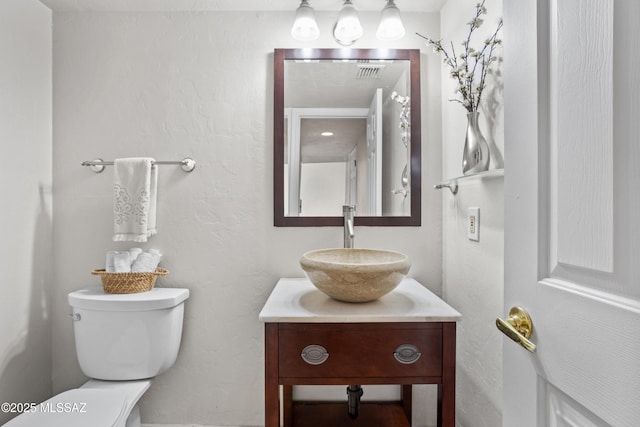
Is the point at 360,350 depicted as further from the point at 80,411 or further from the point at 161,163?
the point at 161,163

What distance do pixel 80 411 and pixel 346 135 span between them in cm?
142

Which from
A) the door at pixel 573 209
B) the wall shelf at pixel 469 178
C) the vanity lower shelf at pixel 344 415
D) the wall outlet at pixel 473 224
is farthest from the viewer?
the vanity lower shelf at pixel 344 415

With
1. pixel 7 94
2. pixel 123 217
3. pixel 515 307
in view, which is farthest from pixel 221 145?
pixel 515 307

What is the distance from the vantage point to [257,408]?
155cm

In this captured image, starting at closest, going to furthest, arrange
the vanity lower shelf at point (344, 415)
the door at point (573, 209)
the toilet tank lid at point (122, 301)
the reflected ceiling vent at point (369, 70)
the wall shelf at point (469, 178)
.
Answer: the door at point (573, 209) → the wall shelf at point (469, 178) → the toilet tank lid at point (122, 301) → the vanity lower shelf at point (344, 415) → the reflected ceiling vent at point (369, 70)

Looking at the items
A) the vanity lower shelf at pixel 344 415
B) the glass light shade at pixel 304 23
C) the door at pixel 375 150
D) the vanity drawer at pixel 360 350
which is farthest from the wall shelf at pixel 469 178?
the vanity lower shelf at pixel 344 415

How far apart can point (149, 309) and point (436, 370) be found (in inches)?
43.9

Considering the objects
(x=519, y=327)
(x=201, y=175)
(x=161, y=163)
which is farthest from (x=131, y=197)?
(x=519, y=327)

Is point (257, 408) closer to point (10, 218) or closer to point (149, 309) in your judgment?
point (149, 309)

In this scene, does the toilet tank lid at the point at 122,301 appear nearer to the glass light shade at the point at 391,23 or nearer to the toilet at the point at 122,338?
the toilet at the point at 122,338

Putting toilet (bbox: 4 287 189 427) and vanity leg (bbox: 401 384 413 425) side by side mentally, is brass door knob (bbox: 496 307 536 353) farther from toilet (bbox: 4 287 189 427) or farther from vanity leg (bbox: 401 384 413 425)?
toilet (bbox: 4 287 189 427)

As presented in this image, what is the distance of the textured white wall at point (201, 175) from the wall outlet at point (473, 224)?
0.99ft

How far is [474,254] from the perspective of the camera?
1.24 metres

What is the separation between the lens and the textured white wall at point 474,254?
107cm
